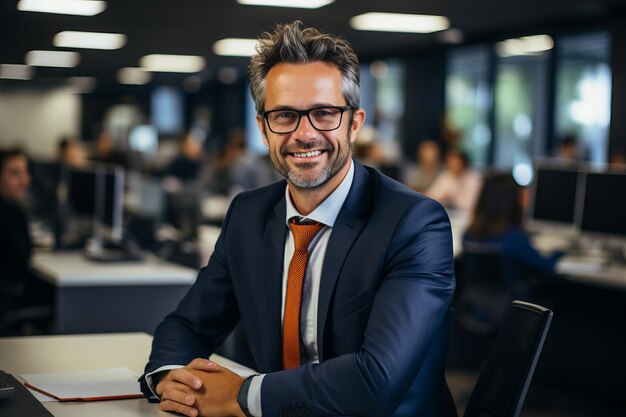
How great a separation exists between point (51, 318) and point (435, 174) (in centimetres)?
562

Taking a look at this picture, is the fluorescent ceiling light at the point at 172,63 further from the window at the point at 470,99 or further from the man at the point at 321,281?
the man at the point at 321,281

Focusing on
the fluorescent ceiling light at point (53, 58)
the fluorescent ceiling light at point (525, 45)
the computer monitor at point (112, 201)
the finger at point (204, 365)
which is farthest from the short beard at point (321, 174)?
the fluorescent ceiling light at point (53, 58)

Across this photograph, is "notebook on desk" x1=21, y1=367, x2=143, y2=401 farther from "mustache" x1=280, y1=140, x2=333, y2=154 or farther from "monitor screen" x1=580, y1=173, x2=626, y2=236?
"monitor screen" x1=580, y1=173, x2=626, y2=236

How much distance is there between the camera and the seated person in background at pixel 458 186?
29.2ft

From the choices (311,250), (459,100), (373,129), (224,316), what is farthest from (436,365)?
(373,129)

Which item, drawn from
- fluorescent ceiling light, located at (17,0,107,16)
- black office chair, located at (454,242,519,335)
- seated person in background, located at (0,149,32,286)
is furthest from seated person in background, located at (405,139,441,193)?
seated person in background, located at (0,149,32,286)

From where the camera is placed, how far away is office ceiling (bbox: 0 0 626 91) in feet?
29.8

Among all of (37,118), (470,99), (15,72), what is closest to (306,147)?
(470,99)

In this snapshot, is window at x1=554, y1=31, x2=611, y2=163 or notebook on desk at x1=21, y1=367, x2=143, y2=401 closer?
notebook on desk at x1=21, y1=367, x2=143, y2=401

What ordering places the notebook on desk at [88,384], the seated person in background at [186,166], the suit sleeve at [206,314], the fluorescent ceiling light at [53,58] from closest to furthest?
the notebook on desk at [88,384]
the suit sleeve at [206,314]
the seated person in background at [186,166]
the fluorescent ceiling light at [53,58]

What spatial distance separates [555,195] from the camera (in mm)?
5980

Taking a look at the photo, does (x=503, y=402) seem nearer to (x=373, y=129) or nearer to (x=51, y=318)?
(x=51, y=318)

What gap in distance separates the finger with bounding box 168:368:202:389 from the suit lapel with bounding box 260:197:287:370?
9.9 inches

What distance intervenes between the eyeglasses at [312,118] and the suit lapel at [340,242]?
177 millimetres
